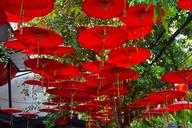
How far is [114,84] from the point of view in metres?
8.56

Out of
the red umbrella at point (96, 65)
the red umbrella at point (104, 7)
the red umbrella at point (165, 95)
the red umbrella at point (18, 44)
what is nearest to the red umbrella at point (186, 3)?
the red umbrella at point (104, 7)

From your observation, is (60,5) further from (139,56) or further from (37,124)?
(37,124)

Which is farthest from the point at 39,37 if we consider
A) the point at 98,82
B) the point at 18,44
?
the point at 98,82

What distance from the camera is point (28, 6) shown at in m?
4.23

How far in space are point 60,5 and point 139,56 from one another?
2669mm

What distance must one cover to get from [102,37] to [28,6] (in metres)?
1.45

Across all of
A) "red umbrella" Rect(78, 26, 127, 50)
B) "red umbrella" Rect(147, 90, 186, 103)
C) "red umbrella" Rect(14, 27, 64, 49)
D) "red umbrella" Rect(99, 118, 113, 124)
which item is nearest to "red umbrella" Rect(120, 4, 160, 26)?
"red umbrella" Rect(78, 26, 127, 50)

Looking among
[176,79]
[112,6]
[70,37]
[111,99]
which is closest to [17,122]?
[111,99]

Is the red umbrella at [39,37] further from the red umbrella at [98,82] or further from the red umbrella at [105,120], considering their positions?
the red umbrella at [105,120]

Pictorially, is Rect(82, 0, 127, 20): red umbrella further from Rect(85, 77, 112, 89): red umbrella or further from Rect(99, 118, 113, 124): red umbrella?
Rect(99, 118, 113, 124): red umbrella

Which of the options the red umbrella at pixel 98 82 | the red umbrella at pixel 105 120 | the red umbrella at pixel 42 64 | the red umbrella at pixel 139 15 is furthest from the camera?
the red umbrella at pixel 105 120

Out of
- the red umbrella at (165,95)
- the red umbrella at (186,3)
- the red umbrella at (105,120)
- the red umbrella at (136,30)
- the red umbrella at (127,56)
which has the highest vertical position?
the red umbrella at (186,3)

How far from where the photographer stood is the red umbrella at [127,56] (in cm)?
612

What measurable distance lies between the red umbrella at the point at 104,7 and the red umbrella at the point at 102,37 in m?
0.42
